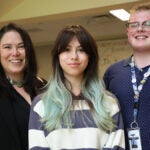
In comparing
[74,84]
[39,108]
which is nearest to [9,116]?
[39,108]

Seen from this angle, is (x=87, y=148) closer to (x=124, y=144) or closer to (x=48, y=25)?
(x=124, y=144)

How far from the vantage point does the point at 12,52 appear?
2.26 m

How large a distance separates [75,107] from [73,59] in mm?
251

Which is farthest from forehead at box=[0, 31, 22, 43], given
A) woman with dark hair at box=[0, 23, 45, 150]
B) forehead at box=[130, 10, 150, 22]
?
forehead at box=[130, 10, 150, 22]

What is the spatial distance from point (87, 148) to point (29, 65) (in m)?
0.85

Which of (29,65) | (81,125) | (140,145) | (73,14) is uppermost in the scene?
(73,14)

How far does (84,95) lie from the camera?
1.89 metres

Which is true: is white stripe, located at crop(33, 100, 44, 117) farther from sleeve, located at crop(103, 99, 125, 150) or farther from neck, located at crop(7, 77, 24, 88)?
neck, located at crop(7, 77, 24, 88)

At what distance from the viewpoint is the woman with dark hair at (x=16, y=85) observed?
2.11 meters

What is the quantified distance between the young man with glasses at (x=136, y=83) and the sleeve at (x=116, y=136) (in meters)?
0.19

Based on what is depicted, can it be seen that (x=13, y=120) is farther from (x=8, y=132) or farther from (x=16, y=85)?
(x=16, y=85)

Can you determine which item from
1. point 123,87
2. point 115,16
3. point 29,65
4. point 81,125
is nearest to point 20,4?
point 115,16

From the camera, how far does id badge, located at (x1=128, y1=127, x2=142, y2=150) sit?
2010 millimetres

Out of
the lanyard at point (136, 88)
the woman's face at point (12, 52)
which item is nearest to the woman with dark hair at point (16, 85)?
the woman's face at point (12, 52)
